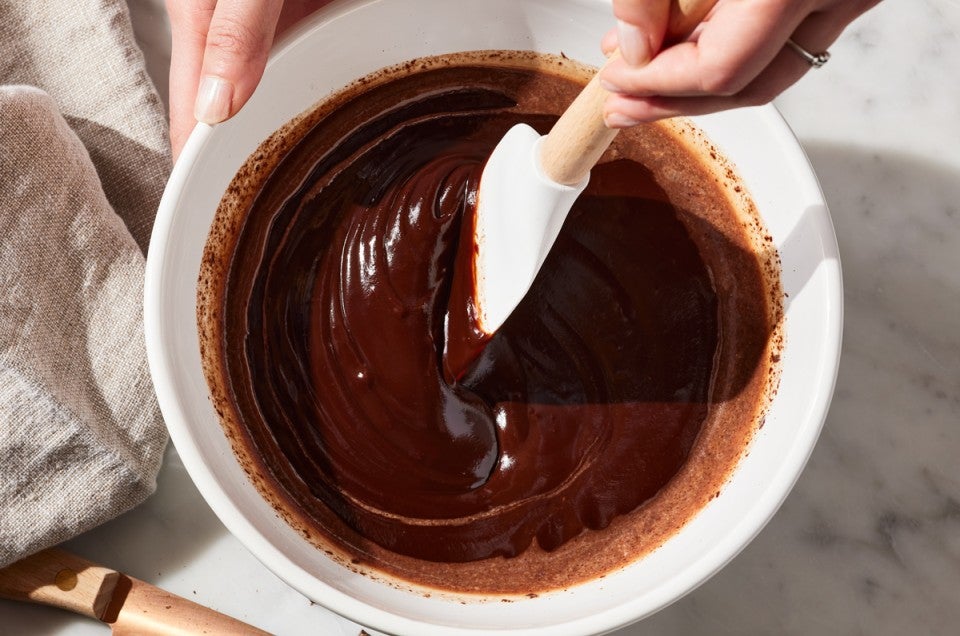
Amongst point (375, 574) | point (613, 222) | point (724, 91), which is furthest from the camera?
point (613, 222)

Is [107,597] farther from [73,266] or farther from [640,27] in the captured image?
[640,27]

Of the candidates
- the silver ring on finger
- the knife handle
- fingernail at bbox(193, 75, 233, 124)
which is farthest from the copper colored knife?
the silver ring on finger

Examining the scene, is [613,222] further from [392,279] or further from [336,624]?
[336,624]

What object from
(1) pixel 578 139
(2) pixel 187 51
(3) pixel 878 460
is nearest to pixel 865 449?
(3) pixel 878 460

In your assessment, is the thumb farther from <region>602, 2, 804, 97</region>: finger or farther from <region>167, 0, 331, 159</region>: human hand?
<region>602, 2, 804, 97</region>: finger

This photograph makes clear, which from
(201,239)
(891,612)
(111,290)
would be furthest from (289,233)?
(891,612)

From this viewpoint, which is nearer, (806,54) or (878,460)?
(806,54)
